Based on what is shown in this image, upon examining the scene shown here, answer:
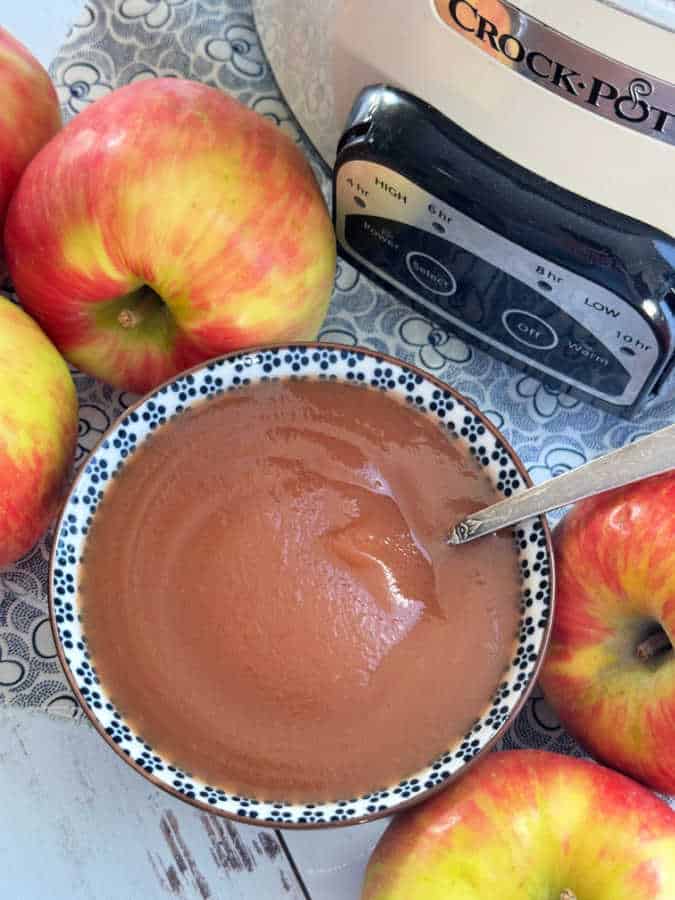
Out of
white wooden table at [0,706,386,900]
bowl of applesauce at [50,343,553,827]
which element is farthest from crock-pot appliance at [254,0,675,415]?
white wooden table at [0,706,386,900]

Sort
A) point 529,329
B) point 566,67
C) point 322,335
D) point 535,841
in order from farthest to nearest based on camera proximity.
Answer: point 322,335
point 529,329
point 535,841
point 566,67

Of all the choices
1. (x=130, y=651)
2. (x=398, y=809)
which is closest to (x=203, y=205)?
(x=130, y=651)

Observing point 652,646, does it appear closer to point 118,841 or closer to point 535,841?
point 535,841

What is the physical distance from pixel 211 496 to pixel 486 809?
0.90 feet

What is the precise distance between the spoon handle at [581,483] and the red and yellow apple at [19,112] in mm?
431

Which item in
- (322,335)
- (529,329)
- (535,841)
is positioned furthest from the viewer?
(322,335)

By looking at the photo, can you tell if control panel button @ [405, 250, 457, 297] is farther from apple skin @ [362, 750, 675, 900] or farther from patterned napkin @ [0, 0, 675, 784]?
apple skin @ [362, 750, 675, 900]

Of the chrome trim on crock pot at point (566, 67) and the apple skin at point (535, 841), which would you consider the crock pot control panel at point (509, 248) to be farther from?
the apple skin at point (535, 841)

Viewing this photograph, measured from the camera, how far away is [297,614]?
0.70m

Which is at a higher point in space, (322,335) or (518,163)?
(518,163)

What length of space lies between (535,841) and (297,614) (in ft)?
0.68

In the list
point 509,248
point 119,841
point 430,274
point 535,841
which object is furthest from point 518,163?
point 119,841

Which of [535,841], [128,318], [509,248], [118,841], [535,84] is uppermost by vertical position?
[535,84]

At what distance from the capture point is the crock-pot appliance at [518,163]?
553 millimetres
